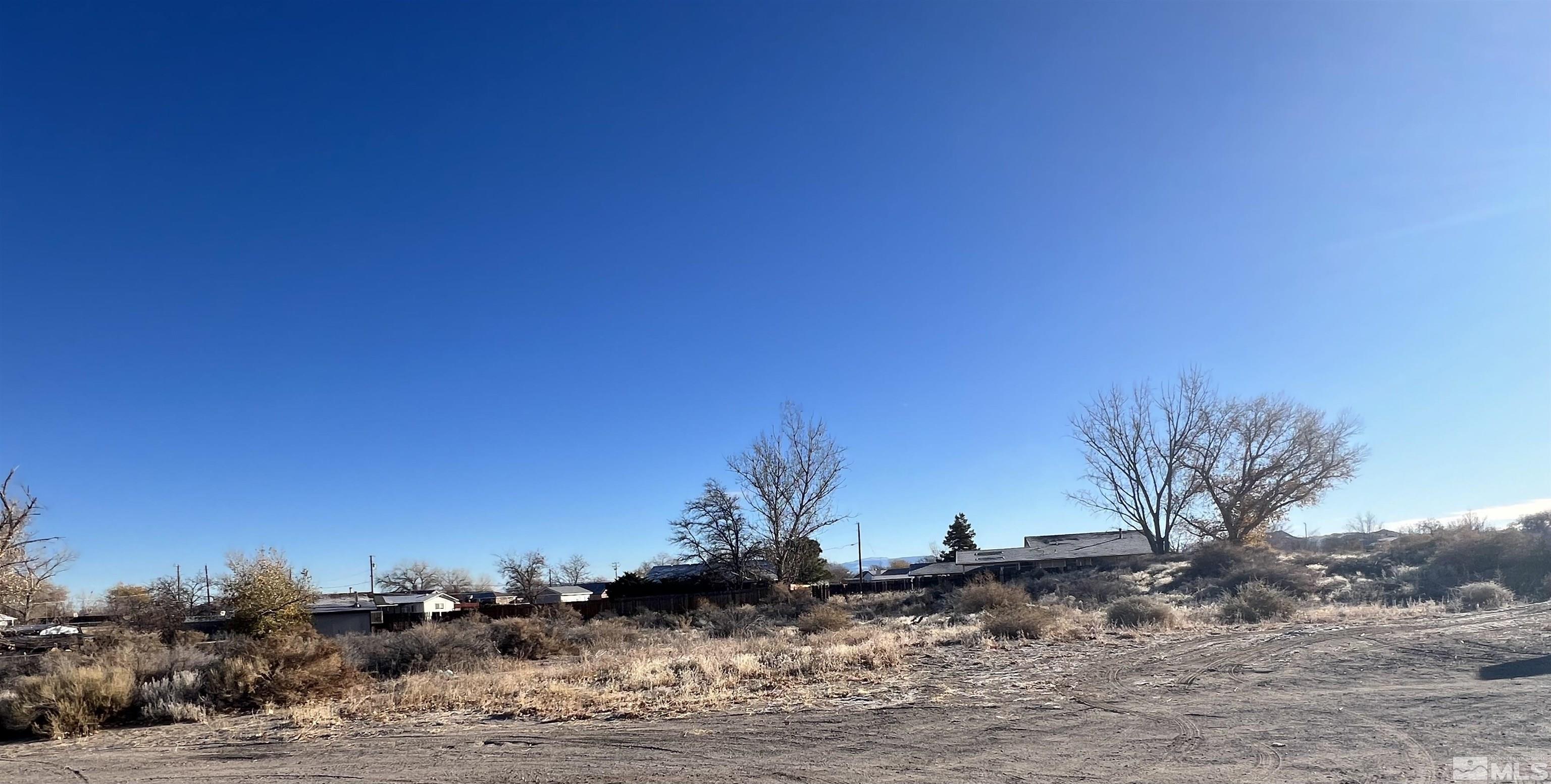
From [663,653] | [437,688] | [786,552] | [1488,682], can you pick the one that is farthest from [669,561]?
[1488,682]

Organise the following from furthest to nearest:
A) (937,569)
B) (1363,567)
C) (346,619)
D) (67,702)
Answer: (937,569) < (346,619) < (1363,567) < (67,702)

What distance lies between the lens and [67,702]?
13.7 metres

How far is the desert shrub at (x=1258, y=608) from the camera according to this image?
928 inches

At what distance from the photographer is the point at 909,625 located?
27.8 m

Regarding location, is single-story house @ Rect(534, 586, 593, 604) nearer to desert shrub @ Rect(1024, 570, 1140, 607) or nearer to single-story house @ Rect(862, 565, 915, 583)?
desert shrub @ Rect(1024, 570, 1140, 607)

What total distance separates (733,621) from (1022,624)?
1552 cm

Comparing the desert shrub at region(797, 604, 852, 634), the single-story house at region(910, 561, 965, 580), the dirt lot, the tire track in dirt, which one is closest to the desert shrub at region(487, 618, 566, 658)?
the desert shrub at region(797, 604, 852, 634)

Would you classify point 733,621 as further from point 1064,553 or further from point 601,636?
point 1064,553

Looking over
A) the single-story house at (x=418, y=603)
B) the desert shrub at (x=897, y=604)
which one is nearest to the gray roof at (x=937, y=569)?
the desert shrub at (x=897, y=604)

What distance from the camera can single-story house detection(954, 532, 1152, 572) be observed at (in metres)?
56.2

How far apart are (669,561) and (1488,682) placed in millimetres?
63322

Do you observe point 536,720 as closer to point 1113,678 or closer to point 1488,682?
point 1113,678

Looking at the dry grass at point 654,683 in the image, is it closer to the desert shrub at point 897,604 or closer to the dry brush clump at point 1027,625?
the dry brush clump at point 1027,625

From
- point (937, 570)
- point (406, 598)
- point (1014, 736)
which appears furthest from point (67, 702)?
point (937, 570)
